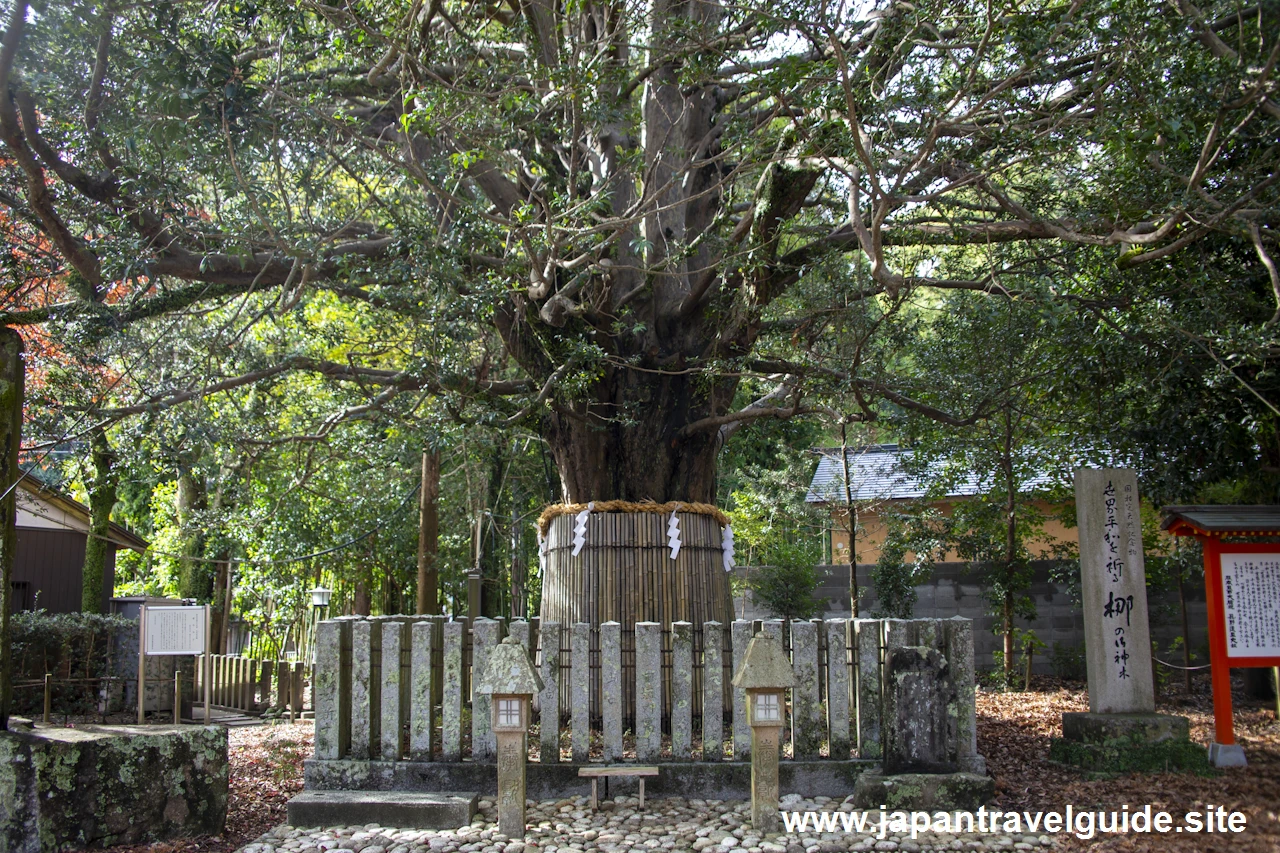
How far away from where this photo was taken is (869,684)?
24.1 ft

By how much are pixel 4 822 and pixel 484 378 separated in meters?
5.34

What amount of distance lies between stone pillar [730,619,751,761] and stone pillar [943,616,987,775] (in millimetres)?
1559

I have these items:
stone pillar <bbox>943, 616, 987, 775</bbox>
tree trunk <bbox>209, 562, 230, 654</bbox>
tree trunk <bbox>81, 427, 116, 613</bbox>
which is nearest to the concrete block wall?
stone pillar <bbox>943, 616, 987, 775</bbox>

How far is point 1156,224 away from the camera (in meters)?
7.27

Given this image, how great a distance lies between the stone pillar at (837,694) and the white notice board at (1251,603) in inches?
125

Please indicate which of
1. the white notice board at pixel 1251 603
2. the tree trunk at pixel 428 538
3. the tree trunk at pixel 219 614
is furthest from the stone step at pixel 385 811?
the tree trunk at pixel 219 614

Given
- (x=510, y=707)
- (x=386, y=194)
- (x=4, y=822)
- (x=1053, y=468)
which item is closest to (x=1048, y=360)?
(x=1053, y=468)

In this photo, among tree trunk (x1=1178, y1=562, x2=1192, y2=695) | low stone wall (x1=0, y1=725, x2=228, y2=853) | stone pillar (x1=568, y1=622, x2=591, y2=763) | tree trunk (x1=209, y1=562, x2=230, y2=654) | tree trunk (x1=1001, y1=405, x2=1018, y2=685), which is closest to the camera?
low stone wall (x1=0, y1=725, x2=228, y2=853)

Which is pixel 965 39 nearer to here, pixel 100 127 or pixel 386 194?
pixel 100 127

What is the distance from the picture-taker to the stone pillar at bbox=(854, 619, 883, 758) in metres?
7.26

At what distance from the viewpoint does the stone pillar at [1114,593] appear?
25.6 feet

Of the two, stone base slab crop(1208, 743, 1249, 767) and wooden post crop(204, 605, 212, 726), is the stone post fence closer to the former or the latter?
stone base slab crop(1208, 743, 1249, 767)

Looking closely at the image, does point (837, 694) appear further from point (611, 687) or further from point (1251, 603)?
point (1251, 603)

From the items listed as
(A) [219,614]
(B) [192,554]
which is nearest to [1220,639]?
(B) [192,554]
